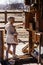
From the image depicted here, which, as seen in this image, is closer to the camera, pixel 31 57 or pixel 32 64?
pixel 32 64

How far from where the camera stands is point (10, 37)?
6129 millimetres

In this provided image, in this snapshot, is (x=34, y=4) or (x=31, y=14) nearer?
(x=34, y=4)

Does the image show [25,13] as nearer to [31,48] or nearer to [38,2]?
[38,2]

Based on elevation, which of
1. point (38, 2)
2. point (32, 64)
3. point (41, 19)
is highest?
point (38, 2)

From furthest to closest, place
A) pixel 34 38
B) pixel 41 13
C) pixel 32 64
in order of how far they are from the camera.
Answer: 1. pixel 34 38
2. pixel 32 64
3. pixel 41 13

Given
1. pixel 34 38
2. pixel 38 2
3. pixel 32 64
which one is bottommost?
pixel 32 64

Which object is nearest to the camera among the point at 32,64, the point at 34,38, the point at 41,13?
the point at 41,13

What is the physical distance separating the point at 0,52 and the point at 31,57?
3.63 ft

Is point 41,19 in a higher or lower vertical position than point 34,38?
higher

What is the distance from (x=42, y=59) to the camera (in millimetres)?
6199

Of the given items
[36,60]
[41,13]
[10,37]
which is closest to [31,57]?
[36,60]

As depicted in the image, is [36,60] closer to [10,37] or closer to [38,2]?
[10,37]

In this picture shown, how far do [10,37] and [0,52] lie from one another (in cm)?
44

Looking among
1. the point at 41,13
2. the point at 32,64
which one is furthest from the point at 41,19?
the point at 32,64
